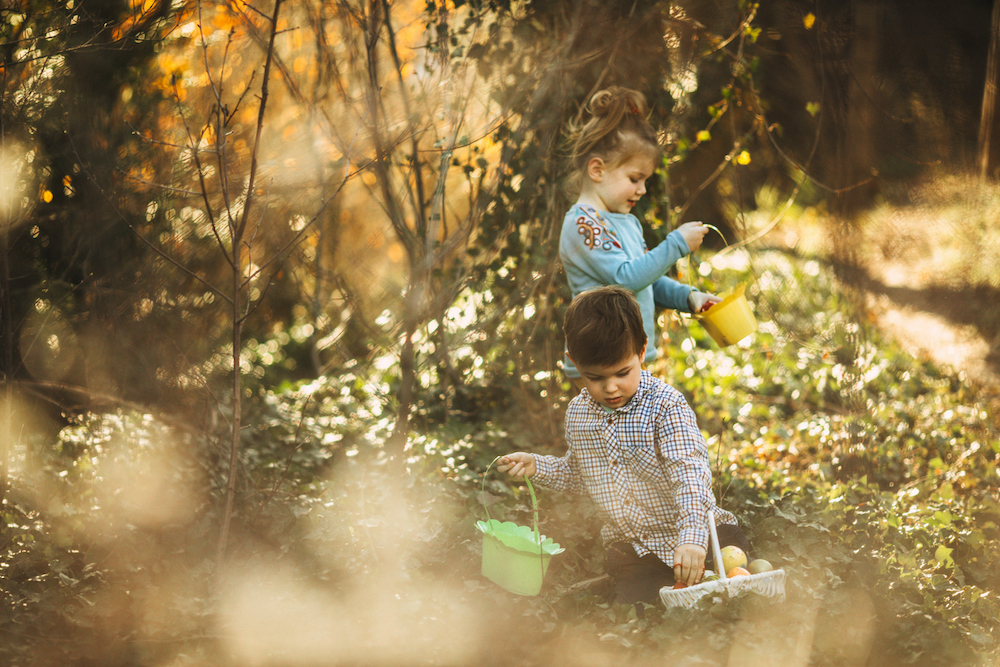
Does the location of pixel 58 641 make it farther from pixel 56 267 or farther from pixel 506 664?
pixel 56 267

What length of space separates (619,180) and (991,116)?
90.4 inches

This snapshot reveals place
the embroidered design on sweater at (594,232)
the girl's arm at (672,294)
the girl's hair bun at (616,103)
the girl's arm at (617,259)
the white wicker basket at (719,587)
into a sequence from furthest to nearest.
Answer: the girl's arm at (672,294) < the girl's hair bun at (616,103) < the embroidered design on sweater at (594,232) < the girl's arm at (617,259) < the white wicker basket at (719,587)

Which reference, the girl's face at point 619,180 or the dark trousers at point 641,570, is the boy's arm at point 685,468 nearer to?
the dark trousers at point 641,570

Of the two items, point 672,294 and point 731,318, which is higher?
point 672,294

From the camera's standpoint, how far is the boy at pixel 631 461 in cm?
212

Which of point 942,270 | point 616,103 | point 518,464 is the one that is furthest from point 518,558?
point 942,270

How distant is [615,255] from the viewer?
259cm

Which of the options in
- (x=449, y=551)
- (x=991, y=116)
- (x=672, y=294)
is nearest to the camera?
(x=449, y=551)

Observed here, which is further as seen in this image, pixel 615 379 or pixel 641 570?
pixel 641 570

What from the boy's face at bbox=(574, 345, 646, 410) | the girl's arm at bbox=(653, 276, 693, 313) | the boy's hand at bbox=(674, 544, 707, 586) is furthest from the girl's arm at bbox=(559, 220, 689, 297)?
the boy's hand at bbox=(674, 544, 707, 586)

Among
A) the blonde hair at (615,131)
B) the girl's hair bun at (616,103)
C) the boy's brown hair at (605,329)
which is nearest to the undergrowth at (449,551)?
the boy's brown hair at (605,329)

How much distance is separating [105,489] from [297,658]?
1256mm

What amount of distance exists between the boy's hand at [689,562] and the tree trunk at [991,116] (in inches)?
116

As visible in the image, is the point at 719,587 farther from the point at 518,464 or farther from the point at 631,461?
the point at 518,464
